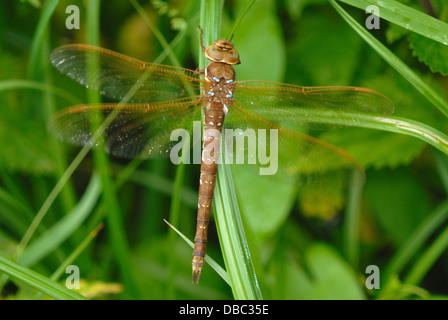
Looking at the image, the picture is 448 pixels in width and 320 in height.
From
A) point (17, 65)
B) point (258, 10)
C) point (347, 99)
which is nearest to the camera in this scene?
point (347, 99)

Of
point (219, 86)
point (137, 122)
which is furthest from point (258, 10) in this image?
point (137, 122)

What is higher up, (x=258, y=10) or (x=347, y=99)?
(x=258, y=10)

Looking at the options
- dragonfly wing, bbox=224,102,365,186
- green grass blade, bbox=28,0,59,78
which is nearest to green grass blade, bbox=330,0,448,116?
dragonfly wing, bbox=224,102,365,186

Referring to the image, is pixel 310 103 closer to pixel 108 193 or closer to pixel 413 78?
pixel 413 78

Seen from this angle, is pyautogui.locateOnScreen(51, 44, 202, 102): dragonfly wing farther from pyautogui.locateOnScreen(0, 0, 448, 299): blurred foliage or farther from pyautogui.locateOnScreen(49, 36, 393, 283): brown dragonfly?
pyautogui.locateOnScreen(0, 0, 448, 299): blurred foliage

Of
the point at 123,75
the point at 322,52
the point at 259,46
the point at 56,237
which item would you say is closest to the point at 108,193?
the point at 56,237

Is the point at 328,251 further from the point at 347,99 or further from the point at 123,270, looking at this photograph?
the point at 123,270
